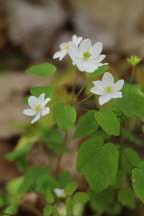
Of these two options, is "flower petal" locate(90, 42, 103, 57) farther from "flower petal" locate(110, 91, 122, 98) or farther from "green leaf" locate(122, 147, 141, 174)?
"green leaf" locate(122, 147, 141, 174)

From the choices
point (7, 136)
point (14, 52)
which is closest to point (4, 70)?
point (14, 52)

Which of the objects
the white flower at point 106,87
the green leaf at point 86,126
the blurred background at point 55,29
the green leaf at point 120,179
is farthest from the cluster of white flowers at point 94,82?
the blurred background at point 55,29

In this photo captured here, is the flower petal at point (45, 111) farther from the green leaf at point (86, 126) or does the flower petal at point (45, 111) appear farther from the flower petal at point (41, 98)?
the green leaf at point (86, 126)

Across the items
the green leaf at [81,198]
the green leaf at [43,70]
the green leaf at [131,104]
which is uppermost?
the green leaf at [43,70]

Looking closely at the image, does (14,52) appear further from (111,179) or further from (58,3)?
(111,179)

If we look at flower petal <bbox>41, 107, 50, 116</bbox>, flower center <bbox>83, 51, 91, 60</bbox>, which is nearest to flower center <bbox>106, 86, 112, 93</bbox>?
flower center <bbox>83, 51, 91, 60</bbox>

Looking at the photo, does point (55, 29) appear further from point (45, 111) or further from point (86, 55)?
point (45, 111)
